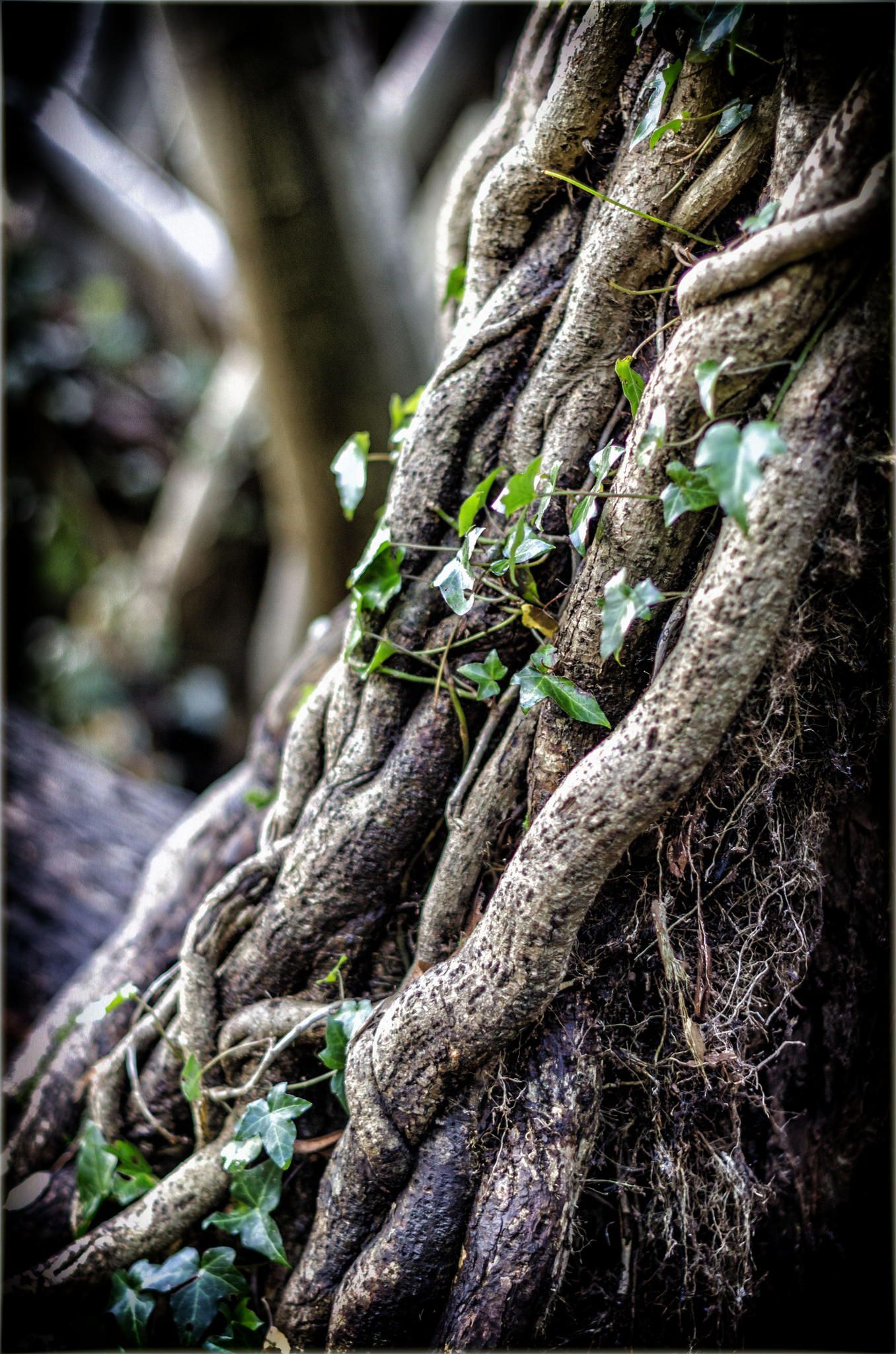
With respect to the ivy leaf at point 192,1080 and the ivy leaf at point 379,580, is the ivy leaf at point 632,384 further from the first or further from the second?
the ivy leaf at point 192,1080

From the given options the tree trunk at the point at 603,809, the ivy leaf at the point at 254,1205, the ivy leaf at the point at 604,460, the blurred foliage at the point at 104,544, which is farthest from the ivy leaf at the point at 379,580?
the blurred foliage at the point at 104,544

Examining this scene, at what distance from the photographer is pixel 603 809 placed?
741 millimetres

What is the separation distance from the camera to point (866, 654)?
818 millimetres

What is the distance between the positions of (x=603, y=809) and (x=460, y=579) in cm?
27

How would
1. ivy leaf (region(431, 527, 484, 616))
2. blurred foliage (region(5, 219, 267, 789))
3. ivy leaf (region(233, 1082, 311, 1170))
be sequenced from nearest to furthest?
ivy leaf (region(431, 527, 484, 616)), ivy leaf (region(233, 1082, 311, 1170)), blurred foliage (region(5, 219, 267, 789))

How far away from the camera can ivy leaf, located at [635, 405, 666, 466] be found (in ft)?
2.31

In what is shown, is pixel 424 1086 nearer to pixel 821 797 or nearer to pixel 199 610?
pixel 821 797

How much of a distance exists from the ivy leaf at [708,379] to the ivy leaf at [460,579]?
0.24 meters

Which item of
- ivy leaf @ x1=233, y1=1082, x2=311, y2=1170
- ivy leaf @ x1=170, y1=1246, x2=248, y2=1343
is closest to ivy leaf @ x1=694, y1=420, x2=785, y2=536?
ivy leaf @ x1=233, y1=1082, x2=311, y2=1170

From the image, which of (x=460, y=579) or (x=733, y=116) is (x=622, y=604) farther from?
(x=733, y=116)

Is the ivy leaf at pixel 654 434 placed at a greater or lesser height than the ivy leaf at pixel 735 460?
greater

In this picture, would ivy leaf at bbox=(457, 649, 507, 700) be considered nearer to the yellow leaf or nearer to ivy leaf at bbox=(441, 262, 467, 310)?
the yellow leaf

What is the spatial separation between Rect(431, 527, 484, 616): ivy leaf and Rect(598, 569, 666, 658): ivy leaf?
0.51 feet

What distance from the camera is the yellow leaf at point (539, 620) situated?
871mm
